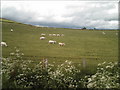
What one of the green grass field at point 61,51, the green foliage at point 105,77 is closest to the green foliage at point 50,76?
the green foliage at point 105,77

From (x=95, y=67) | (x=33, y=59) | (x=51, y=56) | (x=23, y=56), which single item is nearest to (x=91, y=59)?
(x=95, y=67)

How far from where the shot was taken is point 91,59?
738cm

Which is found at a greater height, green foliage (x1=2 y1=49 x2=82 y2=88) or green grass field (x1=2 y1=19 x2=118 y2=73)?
green grass field (x1=2 y1=19 x2=118 y2=73)

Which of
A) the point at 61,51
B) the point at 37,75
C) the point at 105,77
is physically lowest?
the point at 105,77

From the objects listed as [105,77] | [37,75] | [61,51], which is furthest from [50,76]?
[105,77]

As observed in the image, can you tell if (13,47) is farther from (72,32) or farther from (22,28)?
(72,32)

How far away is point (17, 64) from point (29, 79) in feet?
3.16

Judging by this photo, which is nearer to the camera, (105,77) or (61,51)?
(105,77)

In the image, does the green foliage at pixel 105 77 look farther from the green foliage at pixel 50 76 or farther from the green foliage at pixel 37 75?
the green foliage at pixel 37 75

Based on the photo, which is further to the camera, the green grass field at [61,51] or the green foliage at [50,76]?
the green grass field at [61,51]

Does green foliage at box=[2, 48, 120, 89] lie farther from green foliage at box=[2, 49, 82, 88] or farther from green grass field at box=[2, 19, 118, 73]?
green grass field at box=[2, 19, 118, 73]

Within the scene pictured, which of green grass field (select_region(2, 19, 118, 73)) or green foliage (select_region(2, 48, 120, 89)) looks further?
green grass field (select_region(2, 19, 118, 73))

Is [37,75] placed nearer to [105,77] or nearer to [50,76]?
[50,76]

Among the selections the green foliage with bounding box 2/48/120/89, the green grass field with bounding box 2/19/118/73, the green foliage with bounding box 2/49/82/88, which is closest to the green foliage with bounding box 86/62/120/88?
the green foliage with bounding box 2/48/120/89
